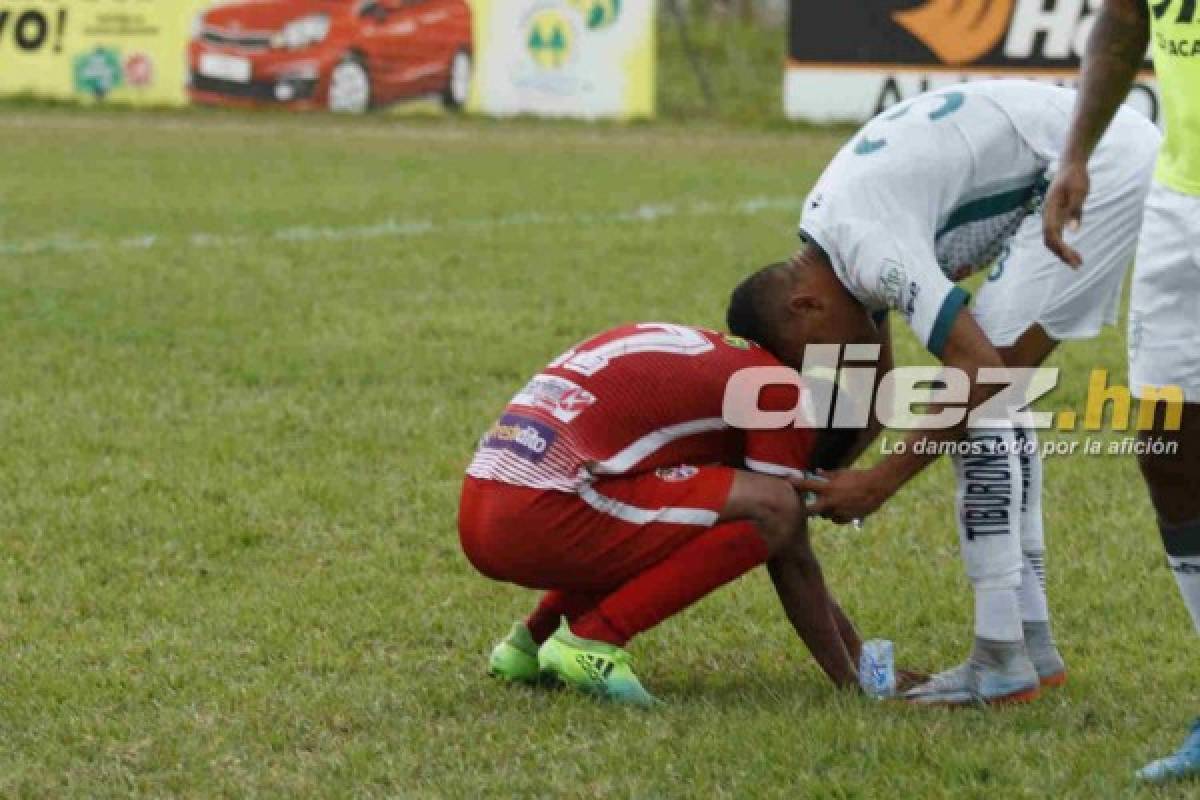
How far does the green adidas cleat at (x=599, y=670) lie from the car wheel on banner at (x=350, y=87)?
20.8 meters

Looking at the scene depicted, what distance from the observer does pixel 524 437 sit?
499 cm

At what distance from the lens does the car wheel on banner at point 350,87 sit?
25.1 metres

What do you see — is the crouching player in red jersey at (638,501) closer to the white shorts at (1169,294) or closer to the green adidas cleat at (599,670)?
the green adidas cleat at (599,670)

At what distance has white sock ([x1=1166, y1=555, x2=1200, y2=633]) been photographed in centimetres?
433

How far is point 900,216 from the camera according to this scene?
468 centimetres

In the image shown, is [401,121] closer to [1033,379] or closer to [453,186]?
[453,186]

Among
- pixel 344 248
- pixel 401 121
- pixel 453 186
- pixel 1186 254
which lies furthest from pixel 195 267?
pixel 401 121

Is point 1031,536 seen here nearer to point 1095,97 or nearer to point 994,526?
point 994,526

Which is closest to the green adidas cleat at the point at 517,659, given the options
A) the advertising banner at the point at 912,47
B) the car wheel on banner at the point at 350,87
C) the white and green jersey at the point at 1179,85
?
the white and green jersey at the point at 1179,85

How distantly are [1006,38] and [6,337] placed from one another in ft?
48.9

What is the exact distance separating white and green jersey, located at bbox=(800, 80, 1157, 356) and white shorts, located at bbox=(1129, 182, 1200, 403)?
448 mm

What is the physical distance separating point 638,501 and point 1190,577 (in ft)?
4.14

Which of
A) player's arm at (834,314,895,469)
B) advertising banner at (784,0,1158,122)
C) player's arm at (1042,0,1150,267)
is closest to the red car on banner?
advertising banner at (784,0,1158,122)

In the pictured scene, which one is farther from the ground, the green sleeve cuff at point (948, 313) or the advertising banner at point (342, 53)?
the green sleeve cuff at point (948, 313)
